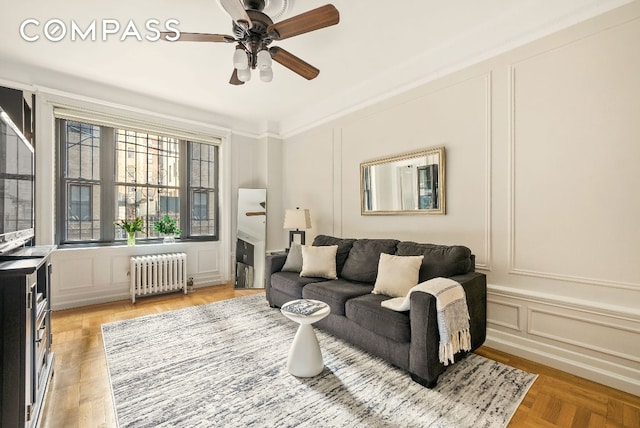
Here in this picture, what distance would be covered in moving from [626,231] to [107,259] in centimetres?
552

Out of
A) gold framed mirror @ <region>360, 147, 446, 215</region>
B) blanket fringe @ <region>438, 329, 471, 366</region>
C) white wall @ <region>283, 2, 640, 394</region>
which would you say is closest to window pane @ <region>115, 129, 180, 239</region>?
gold framed mirror @ <region>360, 147, 446, 215</region>

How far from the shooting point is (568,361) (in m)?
2.24

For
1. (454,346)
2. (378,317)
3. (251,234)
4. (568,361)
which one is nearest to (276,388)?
(378,317)

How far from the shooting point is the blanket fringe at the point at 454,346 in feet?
6.52

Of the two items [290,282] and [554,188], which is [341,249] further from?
[554,188]

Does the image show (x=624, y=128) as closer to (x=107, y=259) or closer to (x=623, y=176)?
(x=623, y=176)

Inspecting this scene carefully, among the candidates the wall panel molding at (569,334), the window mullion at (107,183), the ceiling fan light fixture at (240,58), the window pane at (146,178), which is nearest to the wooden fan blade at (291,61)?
the ceiling fan light fixture at (240,58)

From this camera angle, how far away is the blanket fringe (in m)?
1.99

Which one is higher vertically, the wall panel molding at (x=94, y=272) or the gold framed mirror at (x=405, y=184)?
the gold framed mirror at (x=405, y=184)

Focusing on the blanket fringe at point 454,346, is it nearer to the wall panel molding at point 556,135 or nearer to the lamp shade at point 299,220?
the wall panel molding at point 556,135

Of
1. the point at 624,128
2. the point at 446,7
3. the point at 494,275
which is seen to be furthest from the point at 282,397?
the point at 446,7

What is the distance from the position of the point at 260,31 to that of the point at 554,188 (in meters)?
2.57

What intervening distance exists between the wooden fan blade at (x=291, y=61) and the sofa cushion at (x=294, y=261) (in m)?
2.07

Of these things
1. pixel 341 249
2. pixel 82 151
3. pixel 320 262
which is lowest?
pixel 320 262
